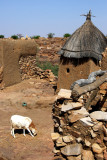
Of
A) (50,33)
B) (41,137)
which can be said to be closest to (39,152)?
(41,137)

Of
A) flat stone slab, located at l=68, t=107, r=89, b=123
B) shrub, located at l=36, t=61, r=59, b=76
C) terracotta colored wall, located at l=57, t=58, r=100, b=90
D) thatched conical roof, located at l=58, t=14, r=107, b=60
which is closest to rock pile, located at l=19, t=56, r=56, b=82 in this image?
shrub, located at l=36, t=61, r=59, b=76

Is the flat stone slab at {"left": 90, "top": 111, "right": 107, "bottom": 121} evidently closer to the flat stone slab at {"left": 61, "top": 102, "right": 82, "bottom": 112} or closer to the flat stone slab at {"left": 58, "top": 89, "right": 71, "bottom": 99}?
the flat stone slab at {"left": 61, "top": 102, "right": 82, "bottom": 112}

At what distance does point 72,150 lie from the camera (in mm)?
3631

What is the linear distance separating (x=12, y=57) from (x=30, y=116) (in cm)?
606

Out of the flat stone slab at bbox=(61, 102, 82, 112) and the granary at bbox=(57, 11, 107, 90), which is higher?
the granary at bbox=(57, 11, 107, 90)

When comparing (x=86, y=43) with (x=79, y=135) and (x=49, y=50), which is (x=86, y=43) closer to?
(x=79, y=135)

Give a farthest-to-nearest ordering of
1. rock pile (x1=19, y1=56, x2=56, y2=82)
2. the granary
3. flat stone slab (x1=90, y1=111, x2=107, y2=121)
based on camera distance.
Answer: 1. rock pile (x1=19, y1=56, x2=56, y2=82)
2. the granary
3. flat stone slab (x1=90, y1=111, x2=107, y2=121)

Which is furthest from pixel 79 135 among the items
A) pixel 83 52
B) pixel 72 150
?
pixel 83 52

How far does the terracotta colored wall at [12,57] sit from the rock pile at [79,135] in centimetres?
956

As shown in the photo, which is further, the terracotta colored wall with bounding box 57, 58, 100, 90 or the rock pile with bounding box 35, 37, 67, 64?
the rock pile with bounding box 35, 37, 67, 64

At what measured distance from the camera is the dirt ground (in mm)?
5105

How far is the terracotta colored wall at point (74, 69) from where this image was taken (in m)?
10.5

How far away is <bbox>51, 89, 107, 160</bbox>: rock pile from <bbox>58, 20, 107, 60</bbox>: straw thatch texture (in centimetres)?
668

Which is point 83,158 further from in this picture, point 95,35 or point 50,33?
point 50,33
